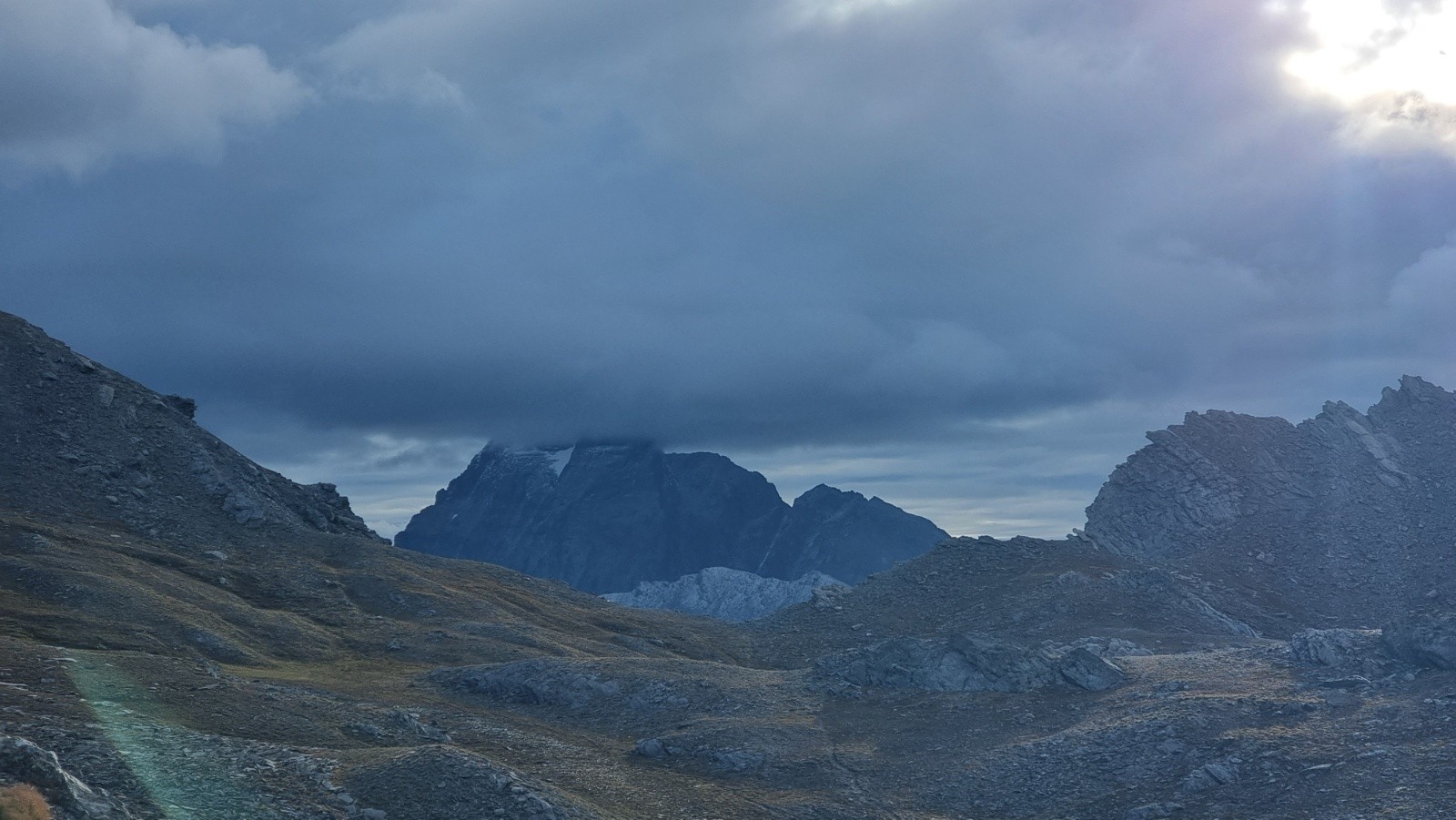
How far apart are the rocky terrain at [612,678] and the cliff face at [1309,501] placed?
4.94 feet

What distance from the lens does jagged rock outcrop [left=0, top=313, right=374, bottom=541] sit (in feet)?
296

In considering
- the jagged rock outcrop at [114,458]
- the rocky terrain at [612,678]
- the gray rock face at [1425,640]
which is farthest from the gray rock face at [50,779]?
the jagged rock outcrop at [114,458]

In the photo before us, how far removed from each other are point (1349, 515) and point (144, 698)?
11805 centimetres

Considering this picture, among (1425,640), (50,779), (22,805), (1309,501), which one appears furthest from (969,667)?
(1309,501)

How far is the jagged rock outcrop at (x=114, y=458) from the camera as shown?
90.2 meters

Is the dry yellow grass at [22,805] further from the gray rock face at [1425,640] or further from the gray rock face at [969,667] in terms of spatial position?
the gray rock face at [1425,640]

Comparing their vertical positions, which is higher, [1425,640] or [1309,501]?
[1309,501]

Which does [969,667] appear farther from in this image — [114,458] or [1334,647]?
[114,458]

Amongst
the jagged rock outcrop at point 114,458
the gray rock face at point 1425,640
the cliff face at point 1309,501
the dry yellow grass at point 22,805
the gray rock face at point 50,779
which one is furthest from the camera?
the cliff face at point 1309,501

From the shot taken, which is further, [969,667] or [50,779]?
[969,667]

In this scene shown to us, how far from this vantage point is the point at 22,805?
2734 centimetres

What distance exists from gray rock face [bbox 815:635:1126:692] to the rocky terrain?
19cm

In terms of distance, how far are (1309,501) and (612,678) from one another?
308 feet

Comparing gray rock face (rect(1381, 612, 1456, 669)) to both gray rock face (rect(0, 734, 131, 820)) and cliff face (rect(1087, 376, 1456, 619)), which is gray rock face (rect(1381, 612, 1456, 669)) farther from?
gray rock face (rect(0, 734, 131, 820))
